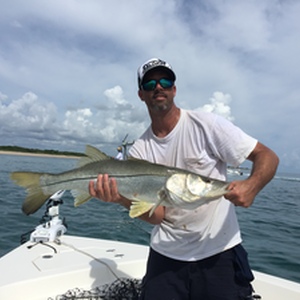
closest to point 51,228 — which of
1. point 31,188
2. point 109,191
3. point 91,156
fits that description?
point 31,188

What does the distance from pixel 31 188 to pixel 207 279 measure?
6.82ft

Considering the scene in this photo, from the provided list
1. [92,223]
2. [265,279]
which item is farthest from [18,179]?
[92,223]

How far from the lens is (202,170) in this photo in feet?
9.77

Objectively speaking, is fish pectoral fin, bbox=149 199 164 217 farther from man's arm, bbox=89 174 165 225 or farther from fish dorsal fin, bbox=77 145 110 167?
fish dorsal fin, bbox=77 145 110 167

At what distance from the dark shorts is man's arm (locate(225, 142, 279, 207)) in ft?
2.45

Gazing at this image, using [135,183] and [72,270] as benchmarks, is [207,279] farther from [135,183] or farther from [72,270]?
[72,270]

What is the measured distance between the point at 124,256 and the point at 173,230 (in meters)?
2.56

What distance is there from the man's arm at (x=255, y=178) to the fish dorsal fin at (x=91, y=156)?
1.48 metres

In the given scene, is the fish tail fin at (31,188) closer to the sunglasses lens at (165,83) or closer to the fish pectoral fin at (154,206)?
the fish pectoral fin at (154,206)

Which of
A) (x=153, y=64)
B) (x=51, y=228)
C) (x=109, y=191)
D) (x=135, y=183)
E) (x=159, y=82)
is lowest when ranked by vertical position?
(x=51, y=228)

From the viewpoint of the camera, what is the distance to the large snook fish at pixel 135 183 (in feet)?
8.84

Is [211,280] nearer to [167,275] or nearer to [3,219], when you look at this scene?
[167,275]

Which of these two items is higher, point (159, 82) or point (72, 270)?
point (159, 82)

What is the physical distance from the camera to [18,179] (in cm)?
341
